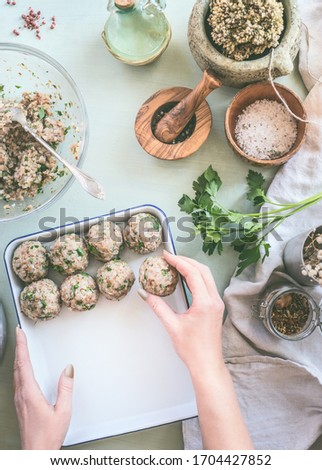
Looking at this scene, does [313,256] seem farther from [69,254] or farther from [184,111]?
[69,254]

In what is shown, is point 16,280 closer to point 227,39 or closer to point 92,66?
point 92,66

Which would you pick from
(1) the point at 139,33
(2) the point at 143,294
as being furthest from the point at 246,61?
(2) the point at 143,294

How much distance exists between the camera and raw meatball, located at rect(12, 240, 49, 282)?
133 cm

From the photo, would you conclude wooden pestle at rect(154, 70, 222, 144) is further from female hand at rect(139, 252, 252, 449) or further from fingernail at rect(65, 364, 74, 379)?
fingernail at rect(65, 364, 74, 379)

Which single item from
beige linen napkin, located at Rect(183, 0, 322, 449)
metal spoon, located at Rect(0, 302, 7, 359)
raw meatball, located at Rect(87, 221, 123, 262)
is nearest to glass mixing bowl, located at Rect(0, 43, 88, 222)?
raw meatball, located at Rect(87, 221, 123, 262)

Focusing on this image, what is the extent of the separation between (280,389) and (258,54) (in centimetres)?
91

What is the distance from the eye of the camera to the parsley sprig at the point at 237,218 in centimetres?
137

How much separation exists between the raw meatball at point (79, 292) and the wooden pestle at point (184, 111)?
17.6 inches

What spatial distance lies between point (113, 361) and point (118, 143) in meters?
0.63

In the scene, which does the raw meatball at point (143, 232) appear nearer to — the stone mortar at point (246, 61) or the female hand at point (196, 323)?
the female hand at point (196, 323)

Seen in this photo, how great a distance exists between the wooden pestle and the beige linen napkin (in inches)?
12.3

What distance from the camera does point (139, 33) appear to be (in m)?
1.43

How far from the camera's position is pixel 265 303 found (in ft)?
4.52

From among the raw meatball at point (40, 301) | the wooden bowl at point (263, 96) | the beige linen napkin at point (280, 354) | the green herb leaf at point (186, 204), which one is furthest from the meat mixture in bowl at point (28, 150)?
the beige linen napkin at point (280, 354)
